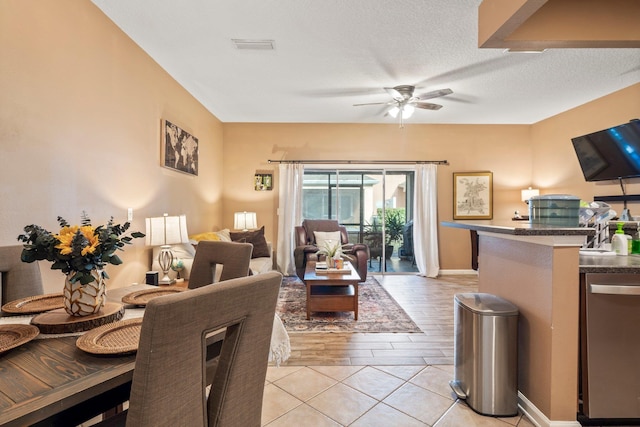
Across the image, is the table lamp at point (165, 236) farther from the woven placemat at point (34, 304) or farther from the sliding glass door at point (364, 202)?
the sliding glass door at point (364, 202)

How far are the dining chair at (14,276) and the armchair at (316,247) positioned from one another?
3.44m

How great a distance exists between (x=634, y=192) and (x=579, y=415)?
364 cm

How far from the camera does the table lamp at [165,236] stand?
2.85 metres

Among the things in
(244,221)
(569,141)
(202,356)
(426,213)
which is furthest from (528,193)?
(202,356)

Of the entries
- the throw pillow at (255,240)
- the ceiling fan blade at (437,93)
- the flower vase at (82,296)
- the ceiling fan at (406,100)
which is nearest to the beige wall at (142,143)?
the throw pillow at (255,240)

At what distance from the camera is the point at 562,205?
6.22ft

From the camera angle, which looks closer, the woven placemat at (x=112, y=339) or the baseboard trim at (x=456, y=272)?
the woven placemat at (x=112, y=339)

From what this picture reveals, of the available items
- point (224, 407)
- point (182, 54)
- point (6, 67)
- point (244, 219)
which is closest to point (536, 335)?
point (224, 407)

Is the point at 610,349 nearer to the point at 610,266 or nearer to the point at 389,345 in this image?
the point at 610,266

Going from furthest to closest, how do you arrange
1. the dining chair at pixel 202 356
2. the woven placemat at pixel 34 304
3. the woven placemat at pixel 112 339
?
1. the woven placemat at pixel 34 304
2. the woven placemat at pixel 112 339
3. the dining chair at pixel 202 356

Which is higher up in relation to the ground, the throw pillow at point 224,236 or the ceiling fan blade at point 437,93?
the ceiling fan blade at point 437,93

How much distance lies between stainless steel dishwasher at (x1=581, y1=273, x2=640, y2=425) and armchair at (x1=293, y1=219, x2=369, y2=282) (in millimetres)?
2977

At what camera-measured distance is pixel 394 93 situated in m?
4.17

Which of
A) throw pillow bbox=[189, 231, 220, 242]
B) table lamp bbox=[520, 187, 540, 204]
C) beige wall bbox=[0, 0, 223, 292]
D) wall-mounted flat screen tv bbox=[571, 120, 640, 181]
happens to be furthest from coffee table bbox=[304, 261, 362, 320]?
table lamp bbox=[520, 187, 540, 204]
